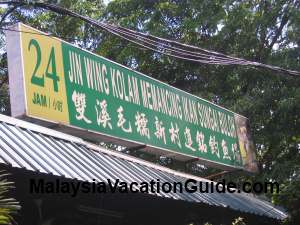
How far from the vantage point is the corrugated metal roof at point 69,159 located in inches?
221

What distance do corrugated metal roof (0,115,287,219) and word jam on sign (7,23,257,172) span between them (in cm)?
36

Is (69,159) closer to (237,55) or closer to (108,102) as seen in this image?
(108,102)

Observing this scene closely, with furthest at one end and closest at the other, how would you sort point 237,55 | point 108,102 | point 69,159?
point 237,55, point 108,102, point 69,159

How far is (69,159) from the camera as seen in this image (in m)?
6.47

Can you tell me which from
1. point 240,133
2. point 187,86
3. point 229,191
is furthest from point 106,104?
point 187,86

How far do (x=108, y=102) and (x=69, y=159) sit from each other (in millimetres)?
2230

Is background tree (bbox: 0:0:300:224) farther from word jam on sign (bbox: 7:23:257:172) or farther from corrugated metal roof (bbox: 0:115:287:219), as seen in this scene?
corrugated metal roof (bbox: 0:115:287:219)

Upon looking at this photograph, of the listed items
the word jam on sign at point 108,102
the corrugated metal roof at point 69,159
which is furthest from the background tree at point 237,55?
the corrugated metal roof at point 69,159

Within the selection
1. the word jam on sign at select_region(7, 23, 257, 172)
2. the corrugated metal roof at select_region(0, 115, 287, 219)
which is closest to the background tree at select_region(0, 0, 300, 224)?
the word jam on sign at select_region(7, 23, 257, 172)

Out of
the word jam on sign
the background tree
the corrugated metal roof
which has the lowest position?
the corrugated metal roof

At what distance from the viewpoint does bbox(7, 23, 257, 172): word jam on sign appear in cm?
722

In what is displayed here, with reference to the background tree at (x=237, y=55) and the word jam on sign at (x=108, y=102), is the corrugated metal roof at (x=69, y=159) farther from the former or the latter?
the background tree at (x=237, y=55)

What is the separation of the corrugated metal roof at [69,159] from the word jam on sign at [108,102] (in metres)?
0.36

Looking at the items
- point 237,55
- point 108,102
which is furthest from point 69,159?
point 237,55
